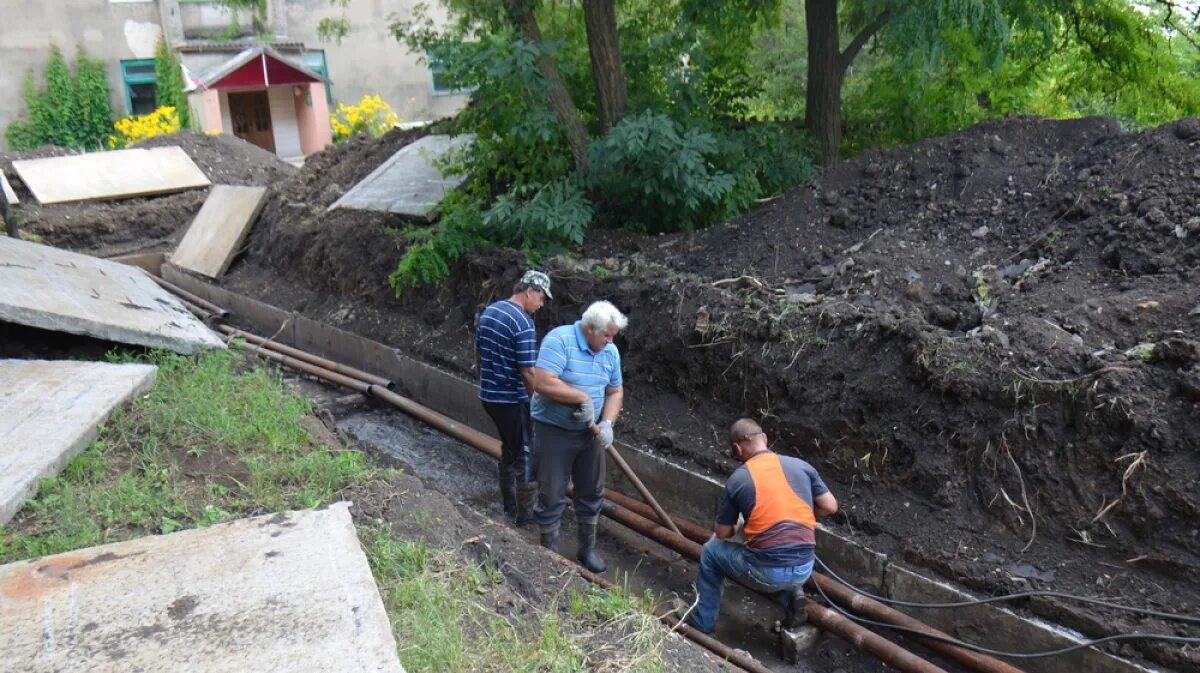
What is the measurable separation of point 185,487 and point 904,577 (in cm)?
431

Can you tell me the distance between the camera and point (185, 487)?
4.76m

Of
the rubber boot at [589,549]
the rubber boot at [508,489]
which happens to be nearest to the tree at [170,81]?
the rubber boot at [508,489]

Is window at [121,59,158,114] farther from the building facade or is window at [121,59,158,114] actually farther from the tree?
the tree

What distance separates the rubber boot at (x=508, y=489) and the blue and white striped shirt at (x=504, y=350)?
739 mm

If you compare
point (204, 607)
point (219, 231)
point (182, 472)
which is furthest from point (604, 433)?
point (219, 231)

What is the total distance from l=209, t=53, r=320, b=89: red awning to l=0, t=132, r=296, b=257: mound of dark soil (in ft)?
23.7

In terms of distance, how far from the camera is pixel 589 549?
20.7 feet

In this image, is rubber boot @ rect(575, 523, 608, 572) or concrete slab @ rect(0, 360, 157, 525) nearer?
concrete slab @ rect(0, 360, 157, 525)

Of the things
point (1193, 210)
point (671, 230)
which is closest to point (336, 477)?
point (671, 230)

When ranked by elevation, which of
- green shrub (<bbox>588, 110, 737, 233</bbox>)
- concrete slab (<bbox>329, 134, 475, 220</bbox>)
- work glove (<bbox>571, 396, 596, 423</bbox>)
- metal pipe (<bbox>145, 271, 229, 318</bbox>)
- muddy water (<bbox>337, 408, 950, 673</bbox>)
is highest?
green shrub (<bbox>588, 110, 737, 233</bbox>)

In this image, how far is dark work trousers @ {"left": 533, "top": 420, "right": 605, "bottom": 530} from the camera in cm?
601

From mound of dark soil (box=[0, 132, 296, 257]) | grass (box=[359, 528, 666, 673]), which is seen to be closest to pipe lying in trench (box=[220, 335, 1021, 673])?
grass (box=[359, 528, 666, 673])

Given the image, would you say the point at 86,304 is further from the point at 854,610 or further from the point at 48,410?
the point at 854,610

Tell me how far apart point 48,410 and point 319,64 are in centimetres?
2565
